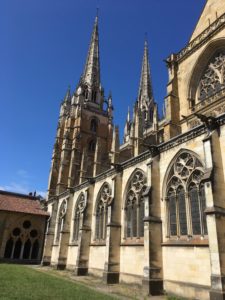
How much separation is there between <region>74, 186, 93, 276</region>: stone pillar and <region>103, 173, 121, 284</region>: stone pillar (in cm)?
392

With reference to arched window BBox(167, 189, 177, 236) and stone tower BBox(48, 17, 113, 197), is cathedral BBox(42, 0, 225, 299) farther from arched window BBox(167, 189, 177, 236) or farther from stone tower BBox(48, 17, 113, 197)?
stone tower BBox(48, 17, 113, 197)

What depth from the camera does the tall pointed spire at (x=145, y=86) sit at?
2138 inches

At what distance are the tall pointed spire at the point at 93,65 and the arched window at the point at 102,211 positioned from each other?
105 feet

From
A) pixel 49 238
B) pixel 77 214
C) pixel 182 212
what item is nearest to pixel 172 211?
pixel 182 212

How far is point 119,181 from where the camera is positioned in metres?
16.4

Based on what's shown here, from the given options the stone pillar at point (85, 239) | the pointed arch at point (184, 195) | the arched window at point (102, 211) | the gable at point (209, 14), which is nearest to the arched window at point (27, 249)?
the stone pillar at point (85, 239)

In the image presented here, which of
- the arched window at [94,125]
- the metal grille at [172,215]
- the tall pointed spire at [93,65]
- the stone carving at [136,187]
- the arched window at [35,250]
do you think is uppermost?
the tall pointed spire at [93,65]

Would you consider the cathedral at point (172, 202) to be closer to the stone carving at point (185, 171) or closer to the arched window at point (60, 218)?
the stone carving at point (185, 171)

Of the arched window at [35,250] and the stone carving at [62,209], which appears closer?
the stone carving at [62,209]

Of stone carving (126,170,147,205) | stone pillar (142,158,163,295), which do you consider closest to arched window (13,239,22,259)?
stone carving (126,170,147,205)

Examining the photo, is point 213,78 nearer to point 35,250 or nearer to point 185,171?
point 185,171

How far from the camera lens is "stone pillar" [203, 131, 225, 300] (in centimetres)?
826

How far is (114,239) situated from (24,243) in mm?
16307

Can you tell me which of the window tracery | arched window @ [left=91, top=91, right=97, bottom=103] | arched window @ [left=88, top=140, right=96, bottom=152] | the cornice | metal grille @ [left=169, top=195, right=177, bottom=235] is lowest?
→ metal grille @ [left=169, top=195, right=177, bottom=235]
